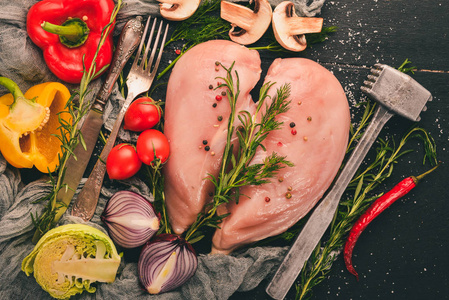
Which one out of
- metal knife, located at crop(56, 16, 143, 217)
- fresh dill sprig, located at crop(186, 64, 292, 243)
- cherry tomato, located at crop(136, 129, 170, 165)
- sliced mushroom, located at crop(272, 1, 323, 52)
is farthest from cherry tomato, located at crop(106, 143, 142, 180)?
sliced mushroom, located at crop(272, 1, 323, 52)

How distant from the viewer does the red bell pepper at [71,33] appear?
1.69 meters

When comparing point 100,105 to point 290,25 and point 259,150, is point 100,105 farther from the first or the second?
point 290,25

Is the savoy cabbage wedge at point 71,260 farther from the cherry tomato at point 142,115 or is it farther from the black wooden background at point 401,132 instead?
the black wooden background at point 401,132

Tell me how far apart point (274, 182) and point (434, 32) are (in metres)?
1.24

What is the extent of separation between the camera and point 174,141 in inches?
68.3

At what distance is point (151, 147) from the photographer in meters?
1.64

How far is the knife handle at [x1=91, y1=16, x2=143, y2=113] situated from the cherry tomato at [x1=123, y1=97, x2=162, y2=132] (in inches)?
6.2

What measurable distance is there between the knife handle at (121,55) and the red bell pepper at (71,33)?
44 mm

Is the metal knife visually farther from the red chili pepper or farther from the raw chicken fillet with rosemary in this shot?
the red chili pepper

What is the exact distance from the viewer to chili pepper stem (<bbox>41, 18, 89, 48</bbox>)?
1.65m

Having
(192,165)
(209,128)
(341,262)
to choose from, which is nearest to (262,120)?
(209,128)

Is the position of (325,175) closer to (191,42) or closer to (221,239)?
(221,239)

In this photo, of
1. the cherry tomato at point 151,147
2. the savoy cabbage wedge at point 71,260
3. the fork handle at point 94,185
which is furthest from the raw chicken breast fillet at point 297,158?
the fork handle at point 94,185

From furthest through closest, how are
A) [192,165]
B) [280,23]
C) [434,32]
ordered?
[434,32] → [280,23] → [192,165]
